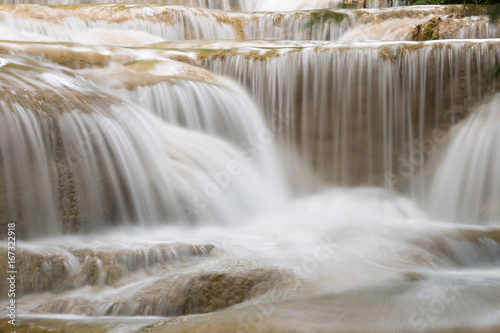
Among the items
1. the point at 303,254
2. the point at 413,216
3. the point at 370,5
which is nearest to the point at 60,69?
the point at 303,254

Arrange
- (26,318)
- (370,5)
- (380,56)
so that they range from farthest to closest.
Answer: (370,5) < (380,56) < (26,318)

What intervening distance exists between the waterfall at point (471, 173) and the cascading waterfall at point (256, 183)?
0.8 inches

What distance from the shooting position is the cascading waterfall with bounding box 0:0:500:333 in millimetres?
3109

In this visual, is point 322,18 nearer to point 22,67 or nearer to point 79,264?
point 22,67

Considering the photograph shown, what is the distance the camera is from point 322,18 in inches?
389

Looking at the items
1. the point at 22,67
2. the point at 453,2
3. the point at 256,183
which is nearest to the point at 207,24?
the point at 453,2

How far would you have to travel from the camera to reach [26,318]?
9.80ft

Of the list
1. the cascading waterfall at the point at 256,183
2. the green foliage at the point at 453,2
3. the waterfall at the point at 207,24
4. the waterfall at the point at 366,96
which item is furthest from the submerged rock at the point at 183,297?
the green foliage at the point at 453,2

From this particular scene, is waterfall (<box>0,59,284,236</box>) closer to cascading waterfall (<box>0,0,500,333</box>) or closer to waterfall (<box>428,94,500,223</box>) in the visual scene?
cascading waterfall (<box>0,0,500,333</box>)

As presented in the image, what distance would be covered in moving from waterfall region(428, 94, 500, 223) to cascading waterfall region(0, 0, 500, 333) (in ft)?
0.06

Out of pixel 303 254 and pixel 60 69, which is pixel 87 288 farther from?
pixel 60 69

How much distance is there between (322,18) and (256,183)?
5.32 metres

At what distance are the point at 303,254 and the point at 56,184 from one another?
2.19 meters

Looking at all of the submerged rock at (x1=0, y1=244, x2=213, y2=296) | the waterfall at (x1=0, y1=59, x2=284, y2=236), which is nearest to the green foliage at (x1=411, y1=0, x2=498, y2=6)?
the waterfall at (x1=0, y1=59, x2=284, y2=236)
